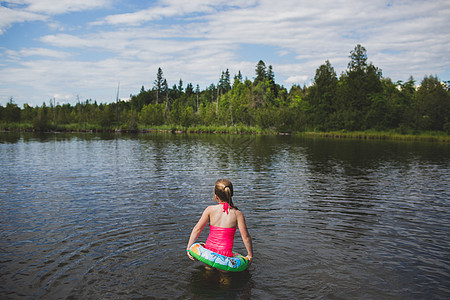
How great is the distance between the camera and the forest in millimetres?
80250

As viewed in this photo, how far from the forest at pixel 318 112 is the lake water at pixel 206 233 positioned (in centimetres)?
7038

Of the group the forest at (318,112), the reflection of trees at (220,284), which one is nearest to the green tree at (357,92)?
the forest at (318,112)

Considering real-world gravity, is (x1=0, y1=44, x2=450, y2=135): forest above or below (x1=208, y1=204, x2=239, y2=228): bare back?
above

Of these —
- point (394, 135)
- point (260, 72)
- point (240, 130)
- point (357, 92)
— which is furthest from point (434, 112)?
point (260, 72)

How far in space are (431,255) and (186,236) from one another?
6374mm

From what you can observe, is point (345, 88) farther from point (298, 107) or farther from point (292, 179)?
point (292, 179)

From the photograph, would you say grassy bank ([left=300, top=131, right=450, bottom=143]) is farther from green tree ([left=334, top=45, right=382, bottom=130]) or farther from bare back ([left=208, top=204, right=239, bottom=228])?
bare back ([left=208, top=204, right=239, bottom=228])

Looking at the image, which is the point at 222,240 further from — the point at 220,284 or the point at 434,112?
the point at 434,112

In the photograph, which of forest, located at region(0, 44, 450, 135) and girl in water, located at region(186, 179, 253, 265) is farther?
forest, located at region(0, 44, 450, 135)

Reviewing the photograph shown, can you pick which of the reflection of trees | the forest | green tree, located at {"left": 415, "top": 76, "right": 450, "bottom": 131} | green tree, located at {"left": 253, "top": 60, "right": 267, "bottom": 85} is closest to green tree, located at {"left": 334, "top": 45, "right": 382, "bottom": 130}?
the forest

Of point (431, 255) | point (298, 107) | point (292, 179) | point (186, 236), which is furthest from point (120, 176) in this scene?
point (298, 107)

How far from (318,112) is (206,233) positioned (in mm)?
95401

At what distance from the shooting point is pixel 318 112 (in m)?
99.8

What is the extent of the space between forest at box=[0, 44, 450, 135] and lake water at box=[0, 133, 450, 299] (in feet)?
231
